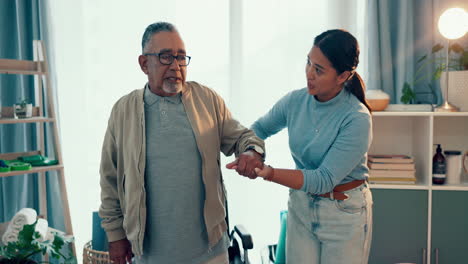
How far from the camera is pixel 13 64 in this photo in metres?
2.28

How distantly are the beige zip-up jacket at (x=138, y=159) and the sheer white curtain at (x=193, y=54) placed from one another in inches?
50.8

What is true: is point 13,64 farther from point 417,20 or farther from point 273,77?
point 417,20

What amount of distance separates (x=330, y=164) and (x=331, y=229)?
0.27m

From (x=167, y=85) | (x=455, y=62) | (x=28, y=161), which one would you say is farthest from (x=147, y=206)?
(x=455, y=62)

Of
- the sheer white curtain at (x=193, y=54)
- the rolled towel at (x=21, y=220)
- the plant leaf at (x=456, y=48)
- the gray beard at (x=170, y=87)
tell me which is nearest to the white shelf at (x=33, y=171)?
the rolled towel at (x=21, y=220)

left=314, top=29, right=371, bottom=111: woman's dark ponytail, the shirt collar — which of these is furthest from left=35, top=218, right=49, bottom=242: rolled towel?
left=314, top=29, right=371, bottom=111: woman's dark ponytail

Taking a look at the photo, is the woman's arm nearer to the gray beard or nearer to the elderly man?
the elderly man

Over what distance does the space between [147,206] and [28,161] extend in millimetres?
1250

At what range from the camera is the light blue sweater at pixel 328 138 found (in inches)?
58.8

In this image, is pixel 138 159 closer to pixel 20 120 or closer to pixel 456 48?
pixel 20 120

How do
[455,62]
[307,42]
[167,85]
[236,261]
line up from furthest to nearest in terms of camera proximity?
[307,42]
[455,62]
[236,261]
[167,85]

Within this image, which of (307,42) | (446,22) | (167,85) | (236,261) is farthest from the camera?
(307,42)

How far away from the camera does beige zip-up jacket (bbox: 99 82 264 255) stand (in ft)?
4.51

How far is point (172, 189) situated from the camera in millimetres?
1389
